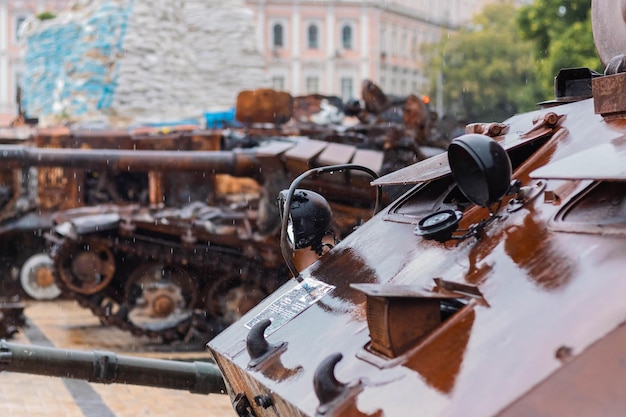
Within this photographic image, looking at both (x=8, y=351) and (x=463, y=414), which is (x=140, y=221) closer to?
(x=8, y=351)

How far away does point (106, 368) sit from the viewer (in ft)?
15.0

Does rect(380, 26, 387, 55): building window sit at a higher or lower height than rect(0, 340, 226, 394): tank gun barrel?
higher

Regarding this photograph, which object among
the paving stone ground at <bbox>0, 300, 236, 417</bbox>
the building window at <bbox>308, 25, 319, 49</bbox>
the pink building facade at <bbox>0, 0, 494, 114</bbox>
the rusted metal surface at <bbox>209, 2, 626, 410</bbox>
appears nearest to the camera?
the rusted metal surface at <bbox>209, 2, 626, 410</bbox>

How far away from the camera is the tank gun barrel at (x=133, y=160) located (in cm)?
1095

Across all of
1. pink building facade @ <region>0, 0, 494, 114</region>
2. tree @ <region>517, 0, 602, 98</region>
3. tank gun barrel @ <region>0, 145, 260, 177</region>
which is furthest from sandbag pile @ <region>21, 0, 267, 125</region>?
pink building facade @ <region>0, 0, 494, 114</region>

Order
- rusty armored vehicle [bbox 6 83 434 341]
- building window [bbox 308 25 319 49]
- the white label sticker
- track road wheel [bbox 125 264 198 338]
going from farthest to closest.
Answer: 1. building window [bbox 308 25 319 49]
2. track road wheel [bbox 125 264 198 338]
3. rusty armored vehicle [bbox 6 83 434 341]
4. the white label sticker

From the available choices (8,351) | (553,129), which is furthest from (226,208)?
(553,129)

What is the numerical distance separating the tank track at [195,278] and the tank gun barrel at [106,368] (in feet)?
19.2

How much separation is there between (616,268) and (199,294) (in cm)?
886

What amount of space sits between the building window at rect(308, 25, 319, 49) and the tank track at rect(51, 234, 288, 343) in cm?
5003

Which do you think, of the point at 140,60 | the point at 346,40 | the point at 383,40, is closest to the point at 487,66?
the point at 383,40

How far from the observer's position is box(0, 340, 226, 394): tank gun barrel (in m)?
4.47

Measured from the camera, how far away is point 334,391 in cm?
268

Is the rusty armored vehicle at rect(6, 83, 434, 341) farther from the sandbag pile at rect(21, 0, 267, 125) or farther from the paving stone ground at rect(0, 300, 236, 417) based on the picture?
the sandbag pile at rect(21, 0, 267, 125)
